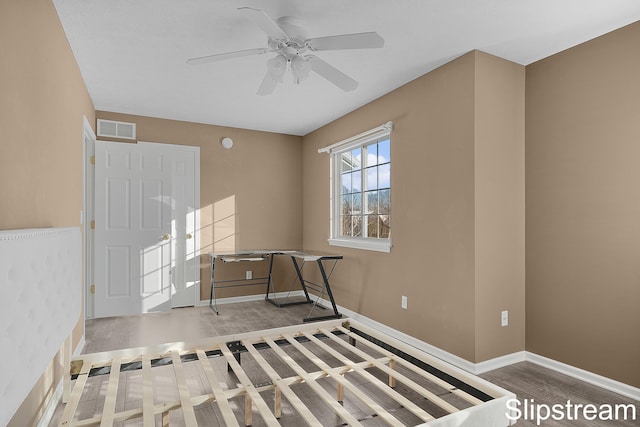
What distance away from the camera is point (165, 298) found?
4.47m

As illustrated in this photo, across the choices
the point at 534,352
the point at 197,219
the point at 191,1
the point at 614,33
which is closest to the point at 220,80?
the point at 191,1

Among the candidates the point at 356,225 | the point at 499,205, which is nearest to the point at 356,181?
the point at 356,225

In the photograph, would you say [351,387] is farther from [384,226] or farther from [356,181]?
[356,181]

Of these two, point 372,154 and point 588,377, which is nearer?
point 588,377

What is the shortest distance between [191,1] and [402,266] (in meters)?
2.62

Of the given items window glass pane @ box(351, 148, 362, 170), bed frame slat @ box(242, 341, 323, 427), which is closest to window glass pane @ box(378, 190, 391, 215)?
window glass pane @ box(351, 148, 362, 170)

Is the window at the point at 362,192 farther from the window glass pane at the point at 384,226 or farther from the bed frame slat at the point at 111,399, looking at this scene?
the bed frame slat at the point at 111,399

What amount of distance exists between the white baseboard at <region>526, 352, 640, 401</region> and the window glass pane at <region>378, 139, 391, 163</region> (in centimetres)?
211

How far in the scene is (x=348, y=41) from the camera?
2180 mm

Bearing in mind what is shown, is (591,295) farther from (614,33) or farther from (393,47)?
(393,47)

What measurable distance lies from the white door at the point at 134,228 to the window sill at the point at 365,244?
2.03 meters

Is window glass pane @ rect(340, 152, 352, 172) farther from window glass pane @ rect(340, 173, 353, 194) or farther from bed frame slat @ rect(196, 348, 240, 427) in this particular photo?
bed frame slat @ rect(196, 348, 240, 427)

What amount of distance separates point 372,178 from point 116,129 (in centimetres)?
298

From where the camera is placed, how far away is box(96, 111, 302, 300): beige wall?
4.81 meters
